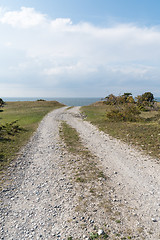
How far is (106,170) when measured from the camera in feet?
38.0

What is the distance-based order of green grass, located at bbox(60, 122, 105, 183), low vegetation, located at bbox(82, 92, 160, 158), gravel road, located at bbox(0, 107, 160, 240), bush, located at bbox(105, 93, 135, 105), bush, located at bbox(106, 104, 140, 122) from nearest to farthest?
gravel road, located at bbox(0, 107, 160, 240)
green grass, located at bbox(60, 122, 105, 183)
low vegetation, located at bbox(82, 92, 160, 158)
bush, located at bbox(106, 104, 140, 122)
bush, located at bbox(105, 93, 135, 105)

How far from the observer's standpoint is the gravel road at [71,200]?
6.25 metres

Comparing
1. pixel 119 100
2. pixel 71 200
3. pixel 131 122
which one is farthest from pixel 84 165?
pixel 119 100

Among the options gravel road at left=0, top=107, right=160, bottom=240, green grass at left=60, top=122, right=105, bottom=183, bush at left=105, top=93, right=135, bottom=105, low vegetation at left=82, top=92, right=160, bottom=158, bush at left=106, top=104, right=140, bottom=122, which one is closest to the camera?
gravel road at left=0, top=107, right=160, bottom=240

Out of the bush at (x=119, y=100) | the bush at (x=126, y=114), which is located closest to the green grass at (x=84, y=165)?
the bush at (x=126, y=114)

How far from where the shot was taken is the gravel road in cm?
625

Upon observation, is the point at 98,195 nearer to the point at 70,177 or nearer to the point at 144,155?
the point at 70,177

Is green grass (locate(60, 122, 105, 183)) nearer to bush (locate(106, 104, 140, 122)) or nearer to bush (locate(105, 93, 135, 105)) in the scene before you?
bush (locate(106, 104, 140, 122))

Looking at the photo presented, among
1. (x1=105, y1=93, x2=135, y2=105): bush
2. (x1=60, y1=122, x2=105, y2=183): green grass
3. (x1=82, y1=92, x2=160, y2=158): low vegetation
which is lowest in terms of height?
(x1=60, y1=122, x2=105, y2=183): green grass

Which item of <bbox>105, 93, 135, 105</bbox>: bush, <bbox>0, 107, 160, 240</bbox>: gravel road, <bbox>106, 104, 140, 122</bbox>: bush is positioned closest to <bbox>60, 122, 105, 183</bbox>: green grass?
<bbox>0, 107, 160, 240</bbox>: gravel road

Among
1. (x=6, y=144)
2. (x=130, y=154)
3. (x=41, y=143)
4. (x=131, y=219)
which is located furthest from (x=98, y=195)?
(x=6, y=144)

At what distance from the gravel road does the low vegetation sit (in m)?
3.90

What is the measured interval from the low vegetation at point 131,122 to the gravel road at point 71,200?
154 inches

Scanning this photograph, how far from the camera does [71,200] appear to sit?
8078 mm
